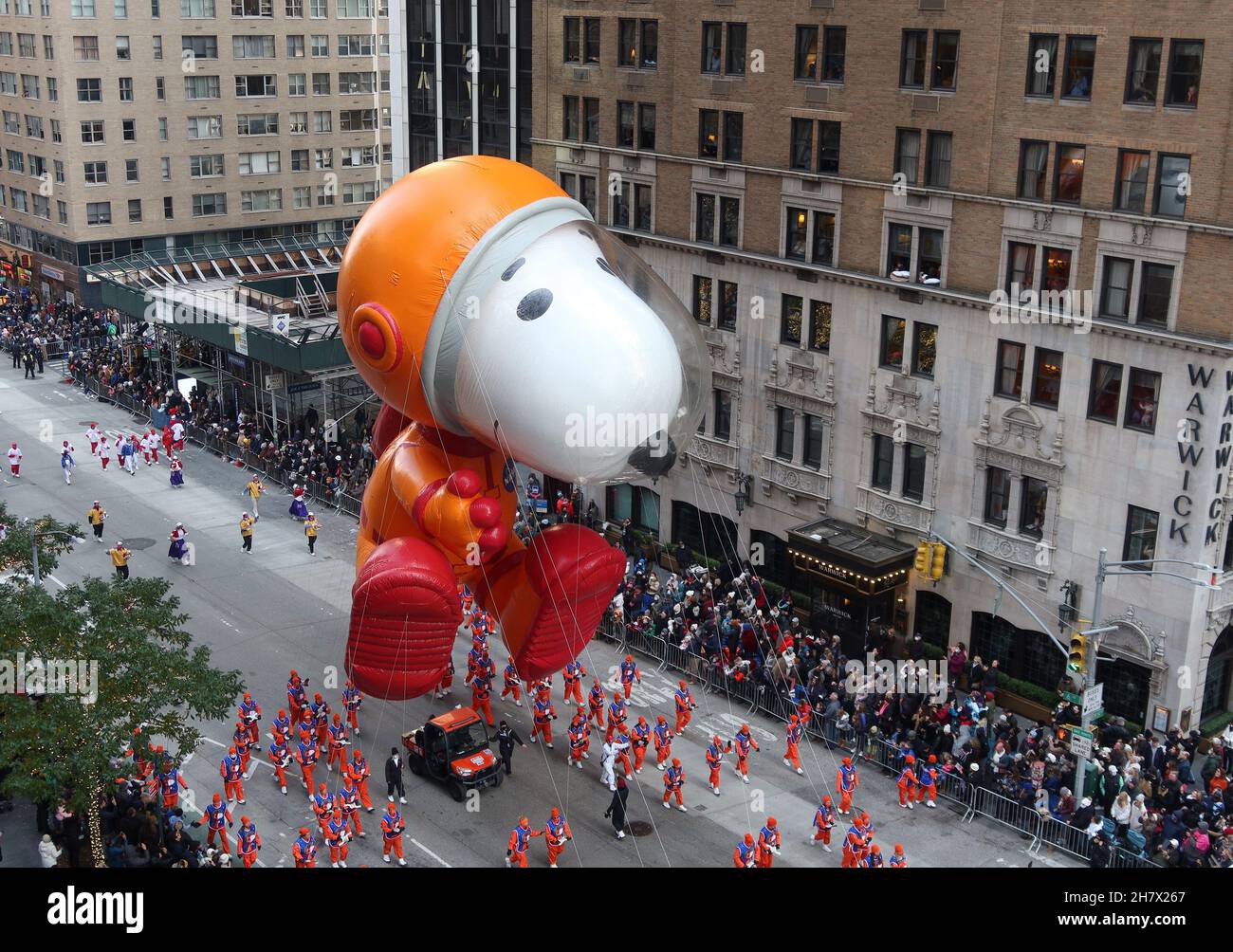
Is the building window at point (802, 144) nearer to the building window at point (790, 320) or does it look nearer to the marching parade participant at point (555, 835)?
the building window at point (790, 320)

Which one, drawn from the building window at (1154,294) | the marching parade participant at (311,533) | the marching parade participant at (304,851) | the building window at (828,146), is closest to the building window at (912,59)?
the building window at (828,146)

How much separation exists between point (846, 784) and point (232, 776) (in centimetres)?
1192

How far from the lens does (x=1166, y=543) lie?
97.0ft

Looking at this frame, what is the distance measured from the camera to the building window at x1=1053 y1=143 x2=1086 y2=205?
30.4 metres

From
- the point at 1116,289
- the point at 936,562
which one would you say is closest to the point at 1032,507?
the point at 936,562

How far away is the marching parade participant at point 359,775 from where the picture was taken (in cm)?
2691

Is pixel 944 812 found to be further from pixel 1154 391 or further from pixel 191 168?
pixel 191 168

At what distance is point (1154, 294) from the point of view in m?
29.3

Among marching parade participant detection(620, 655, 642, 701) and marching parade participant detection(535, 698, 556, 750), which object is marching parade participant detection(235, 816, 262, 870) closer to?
marching parade participant detection(535, 698, 556, 750)

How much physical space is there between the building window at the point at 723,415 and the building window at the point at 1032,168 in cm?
1076

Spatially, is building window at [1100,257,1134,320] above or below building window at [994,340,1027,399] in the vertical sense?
above

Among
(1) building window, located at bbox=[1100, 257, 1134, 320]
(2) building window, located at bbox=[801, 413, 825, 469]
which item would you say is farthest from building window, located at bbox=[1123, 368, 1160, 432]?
(2) building window, located at bbox=[801, 413, 825, 469]

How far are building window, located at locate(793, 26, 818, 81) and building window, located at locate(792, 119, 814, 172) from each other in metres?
1.15

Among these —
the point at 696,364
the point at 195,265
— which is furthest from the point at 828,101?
the point at 195,265
